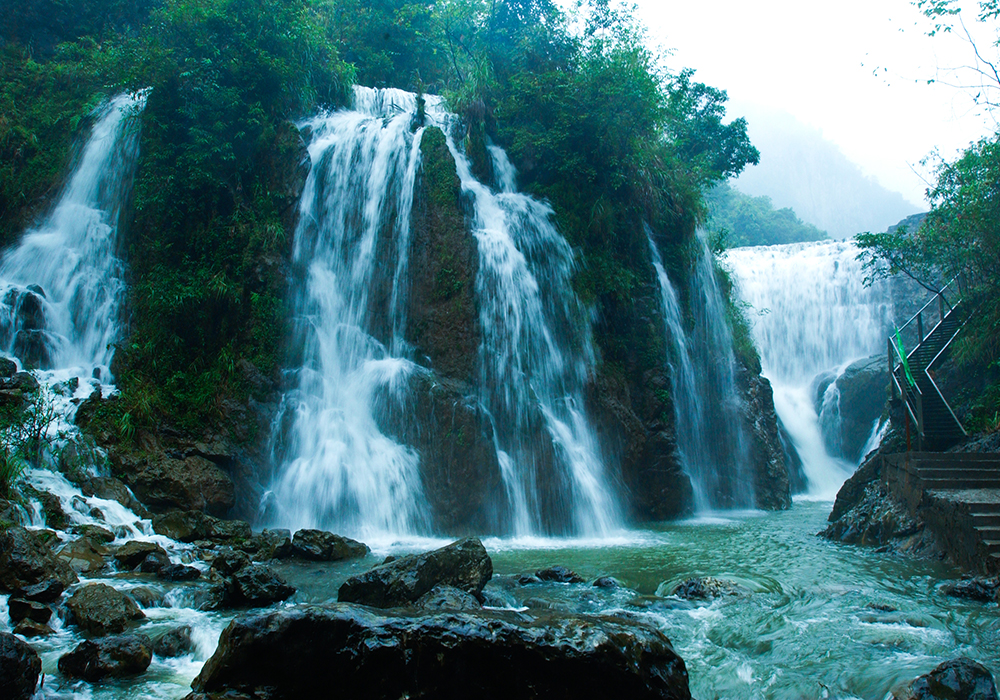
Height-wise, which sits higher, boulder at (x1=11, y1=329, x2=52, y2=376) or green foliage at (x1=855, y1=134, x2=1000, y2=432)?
green foliage at (x1=855, y1=134, x2=1000, y2=432)

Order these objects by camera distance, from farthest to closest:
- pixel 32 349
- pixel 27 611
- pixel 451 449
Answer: pixel 451 449, pixel 32 349, pixel 27 611

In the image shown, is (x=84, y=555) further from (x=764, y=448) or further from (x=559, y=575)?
(x=764, y=448)

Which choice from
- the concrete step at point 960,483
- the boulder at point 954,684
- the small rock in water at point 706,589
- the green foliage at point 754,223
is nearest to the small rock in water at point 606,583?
the small rock in water at point 706,589

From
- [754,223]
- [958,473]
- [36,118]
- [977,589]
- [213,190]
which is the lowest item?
[977,589]

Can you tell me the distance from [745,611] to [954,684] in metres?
A: 2.65

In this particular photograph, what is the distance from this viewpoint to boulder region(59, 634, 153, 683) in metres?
4.70

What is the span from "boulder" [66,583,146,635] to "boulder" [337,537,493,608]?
1932mm

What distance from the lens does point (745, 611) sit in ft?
22.1

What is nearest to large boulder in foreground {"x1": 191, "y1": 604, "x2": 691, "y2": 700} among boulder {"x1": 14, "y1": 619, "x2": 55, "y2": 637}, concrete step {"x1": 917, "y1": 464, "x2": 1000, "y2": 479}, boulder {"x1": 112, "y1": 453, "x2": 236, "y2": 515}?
boulder {"x1": 14, "y1": 619, "x2": 55, "y2": 637}

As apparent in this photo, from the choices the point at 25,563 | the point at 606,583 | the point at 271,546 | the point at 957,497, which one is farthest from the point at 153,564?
the point at 957,497

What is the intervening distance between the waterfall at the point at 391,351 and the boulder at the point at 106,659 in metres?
6.28

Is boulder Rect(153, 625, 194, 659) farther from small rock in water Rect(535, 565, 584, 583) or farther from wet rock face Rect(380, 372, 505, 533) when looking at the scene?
wet rock face Rect(380, 372, 505, 533)

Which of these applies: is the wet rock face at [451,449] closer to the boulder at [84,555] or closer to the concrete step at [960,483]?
the boulder at [84,555]

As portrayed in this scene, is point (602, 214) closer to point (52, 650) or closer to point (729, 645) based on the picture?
point (729, 645)
